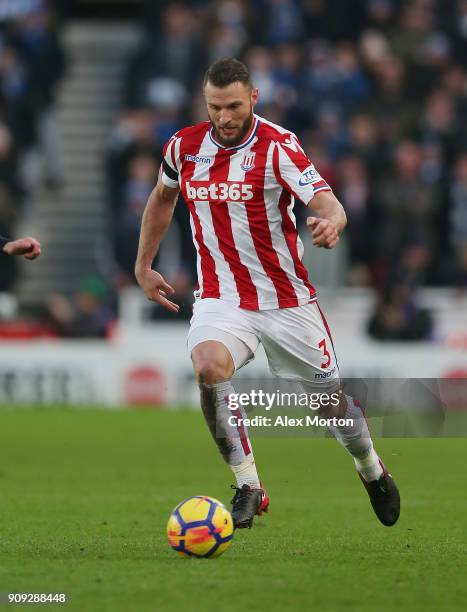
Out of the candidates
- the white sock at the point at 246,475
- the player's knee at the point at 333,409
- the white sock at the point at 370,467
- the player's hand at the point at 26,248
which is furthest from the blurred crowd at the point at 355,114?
the player's hand at the point at 26,248

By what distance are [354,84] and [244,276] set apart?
37.5ft

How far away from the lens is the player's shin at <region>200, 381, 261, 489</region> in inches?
287

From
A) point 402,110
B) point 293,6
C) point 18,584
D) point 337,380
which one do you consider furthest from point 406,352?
point 18,584

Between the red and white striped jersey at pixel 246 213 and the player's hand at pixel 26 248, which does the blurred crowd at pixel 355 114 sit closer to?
the red and white striped jersey at pixel 246 213

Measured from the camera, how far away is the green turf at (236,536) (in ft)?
19.1

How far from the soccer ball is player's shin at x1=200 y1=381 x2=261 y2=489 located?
2.06 ft

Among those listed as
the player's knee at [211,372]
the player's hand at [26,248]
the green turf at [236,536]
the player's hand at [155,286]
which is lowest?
the green turf at [236,536]

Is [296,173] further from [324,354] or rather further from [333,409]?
[333,409]

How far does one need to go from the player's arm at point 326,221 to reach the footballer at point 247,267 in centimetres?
2

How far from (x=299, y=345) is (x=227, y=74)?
1.48 m

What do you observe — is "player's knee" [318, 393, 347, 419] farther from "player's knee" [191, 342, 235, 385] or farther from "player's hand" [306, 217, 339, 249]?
"player's hand" [306, 217, 339, 249]

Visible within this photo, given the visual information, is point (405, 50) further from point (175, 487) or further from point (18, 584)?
point (18, 584)

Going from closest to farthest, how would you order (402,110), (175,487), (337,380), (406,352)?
(337,380)
(175,487)
(406,352)
(402,110)

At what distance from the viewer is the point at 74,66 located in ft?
74.1
